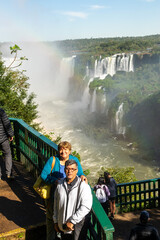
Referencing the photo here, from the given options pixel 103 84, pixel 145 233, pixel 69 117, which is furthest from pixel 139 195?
pixel 103 84

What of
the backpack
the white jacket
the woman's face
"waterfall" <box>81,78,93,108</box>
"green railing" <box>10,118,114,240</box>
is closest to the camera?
"green railing" <box>10,118,114,240</box>

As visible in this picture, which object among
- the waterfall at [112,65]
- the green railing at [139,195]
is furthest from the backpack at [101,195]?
the waterfall at [112,65]

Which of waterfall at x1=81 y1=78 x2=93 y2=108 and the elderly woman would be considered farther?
waterfall at x1=81 y1=78 x2=93 y2=108

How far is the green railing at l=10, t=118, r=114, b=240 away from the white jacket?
12 centimetres

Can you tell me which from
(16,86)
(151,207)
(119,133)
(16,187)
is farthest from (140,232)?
(119,133)

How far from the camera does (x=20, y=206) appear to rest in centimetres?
416

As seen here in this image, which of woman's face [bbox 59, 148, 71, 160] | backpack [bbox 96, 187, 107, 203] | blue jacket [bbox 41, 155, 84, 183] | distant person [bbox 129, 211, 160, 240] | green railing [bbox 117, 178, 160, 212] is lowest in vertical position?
green railing [bbox 117, 178, 160, 212]

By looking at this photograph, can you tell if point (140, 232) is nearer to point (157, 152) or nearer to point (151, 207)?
point (151, 207)

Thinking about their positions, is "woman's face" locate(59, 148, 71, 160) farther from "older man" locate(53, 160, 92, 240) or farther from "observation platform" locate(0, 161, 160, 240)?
"observation platform" locate(0, 161, 160, 240)

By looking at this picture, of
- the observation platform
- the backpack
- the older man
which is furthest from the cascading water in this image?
the older man

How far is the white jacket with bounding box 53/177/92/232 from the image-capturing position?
99.8 inches

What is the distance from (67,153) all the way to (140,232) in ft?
4.69

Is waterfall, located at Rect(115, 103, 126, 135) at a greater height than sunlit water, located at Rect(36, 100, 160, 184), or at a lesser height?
greater

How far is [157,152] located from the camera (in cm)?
3406
